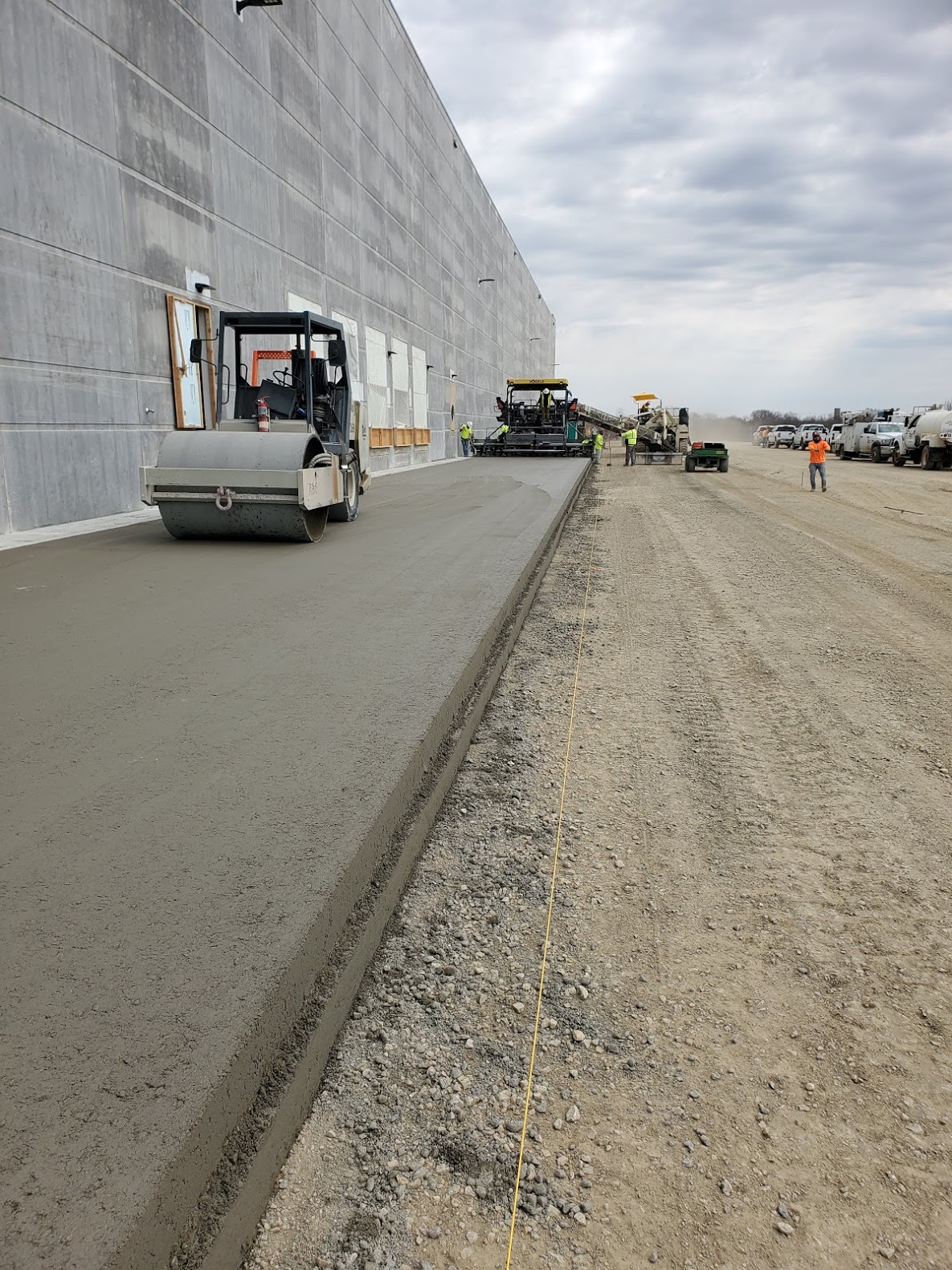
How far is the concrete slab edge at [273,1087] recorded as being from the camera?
1.88 metres

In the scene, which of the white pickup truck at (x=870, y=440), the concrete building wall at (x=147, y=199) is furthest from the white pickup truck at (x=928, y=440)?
the concrete building wall at (x=147, y=199)

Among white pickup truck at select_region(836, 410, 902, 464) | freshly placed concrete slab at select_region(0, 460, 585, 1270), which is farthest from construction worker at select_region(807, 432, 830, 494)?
freshly placed concrete slab at select_region(0, 460, 585, 1270)

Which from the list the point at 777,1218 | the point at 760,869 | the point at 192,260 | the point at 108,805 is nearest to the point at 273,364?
the point at 192,260

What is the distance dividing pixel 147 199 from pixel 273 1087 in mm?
15230

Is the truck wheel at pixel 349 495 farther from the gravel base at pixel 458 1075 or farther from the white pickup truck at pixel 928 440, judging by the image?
the white pickup truck at pixel 928 440

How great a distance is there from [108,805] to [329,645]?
2.57 meters

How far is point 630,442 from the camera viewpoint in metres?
37.5

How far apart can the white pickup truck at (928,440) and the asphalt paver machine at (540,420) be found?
1289 centimetres

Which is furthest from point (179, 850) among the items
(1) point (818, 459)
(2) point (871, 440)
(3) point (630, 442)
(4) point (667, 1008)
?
(2) point (871, 440)

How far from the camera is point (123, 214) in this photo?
13.7 meters

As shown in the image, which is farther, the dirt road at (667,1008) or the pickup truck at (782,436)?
the pickup truck at (782,436)

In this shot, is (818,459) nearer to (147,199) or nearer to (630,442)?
(630,442)

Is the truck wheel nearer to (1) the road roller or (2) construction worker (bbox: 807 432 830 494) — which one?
(1) the road roller

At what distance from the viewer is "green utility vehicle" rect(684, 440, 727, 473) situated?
32.7 m
